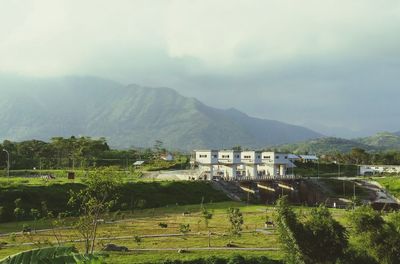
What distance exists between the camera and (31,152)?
6964 inches

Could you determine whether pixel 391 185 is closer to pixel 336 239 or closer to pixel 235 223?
pixel 235 223

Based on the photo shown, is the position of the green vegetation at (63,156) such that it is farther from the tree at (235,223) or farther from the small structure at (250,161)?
the tree at (235,223)

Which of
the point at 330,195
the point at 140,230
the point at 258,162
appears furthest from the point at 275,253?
the point at 258,162

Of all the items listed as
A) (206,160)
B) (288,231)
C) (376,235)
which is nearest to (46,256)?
(288,231)

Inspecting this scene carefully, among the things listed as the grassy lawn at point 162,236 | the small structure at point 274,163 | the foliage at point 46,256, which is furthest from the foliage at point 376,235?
the small structure at point 274,163

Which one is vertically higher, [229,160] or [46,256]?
[229,160]

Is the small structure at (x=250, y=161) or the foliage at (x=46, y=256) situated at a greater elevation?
the small structure at (x=250, y=161)

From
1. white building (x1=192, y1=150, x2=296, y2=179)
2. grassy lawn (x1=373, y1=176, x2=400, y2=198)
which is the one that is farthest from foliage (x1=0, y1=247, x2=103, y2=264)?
grassy lawn (x1=373, y1=176, x2=400, y2=198)

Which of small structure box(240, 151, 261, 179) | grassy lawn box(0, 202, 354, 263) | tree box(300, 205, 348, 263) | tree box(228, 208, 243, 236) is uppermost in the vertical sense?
small structure box(240, 151, 261, 179)

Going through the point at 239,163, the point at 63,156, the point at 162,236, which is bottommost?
the point at 162,236

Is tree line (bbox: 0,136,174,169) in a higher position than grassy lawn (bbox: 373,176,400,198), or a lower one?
higher

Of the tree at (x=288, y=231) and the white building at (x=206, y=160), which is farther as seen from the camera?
the white building at (x=206, y=160)

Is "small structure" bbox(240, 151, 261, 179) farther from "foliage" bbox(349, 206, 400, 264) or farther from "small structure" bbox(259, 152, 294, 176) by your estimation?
"foliage" bbox(349, 206, 400, 264)

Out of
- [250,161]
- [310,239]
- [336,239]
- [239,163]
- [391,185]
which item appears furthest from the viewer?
[239,163]
